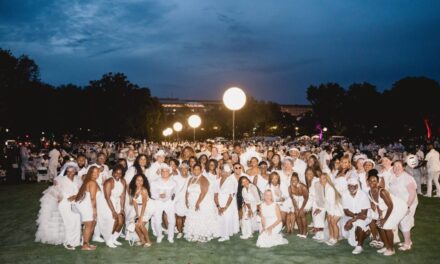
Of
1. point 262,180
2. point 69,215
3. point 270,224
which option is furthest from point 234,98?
point 69,215

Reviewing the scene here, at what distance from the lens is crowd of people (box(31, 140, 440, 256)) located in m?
7.79

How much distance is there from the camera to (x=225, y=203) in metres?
8.97

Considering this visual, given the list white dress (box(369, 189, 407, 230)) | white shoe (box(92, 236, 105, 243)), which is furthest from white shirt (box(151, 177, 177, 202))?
white dress (box(369, 189, 407, 230))

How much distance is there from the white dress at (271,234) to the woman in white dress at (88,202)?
3.46m

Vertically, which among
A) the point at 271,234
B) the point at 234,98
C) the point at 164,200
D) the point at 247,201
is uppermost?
the point at 234,98

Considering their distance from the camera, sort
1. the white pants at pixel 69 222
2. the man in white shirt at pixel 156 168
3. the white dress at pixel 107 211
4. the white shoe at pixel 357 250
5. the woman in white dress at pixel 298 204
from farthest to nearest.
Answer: the man in white shirt at pixel 156 168 → the woman in white dress at pixel 298 204 → the white dress at pixel 107 211 → the white pants at pixel 69 222 → the white shoe at pixel 357 250

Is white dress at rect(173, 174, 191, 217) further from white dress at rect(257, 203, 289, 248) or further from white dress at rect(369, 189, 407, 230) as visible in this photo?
white dress at rect(369, 189, 407, 230)

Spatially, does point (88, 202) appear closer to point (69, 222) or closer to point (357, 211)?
point (69, 222)

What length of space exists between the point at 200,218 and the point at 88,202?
2.39 metres

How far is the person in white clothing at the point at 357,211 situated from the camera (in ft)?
25.1

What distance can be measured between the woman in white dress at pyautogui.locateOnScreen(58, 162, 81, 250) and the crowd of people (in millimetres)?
19

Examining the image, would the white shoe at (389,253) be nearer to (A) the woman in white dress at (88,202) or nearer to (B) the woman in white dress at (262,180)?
(B) the woman in white dress at (262,180)

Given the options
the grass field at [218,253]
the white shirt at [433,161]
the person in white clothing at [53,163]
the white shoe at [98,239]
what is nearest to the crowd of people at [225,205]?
the white shoe at [98,239]

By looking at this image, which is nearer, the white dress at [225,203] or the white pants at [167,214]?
the white pants at [167,214]
